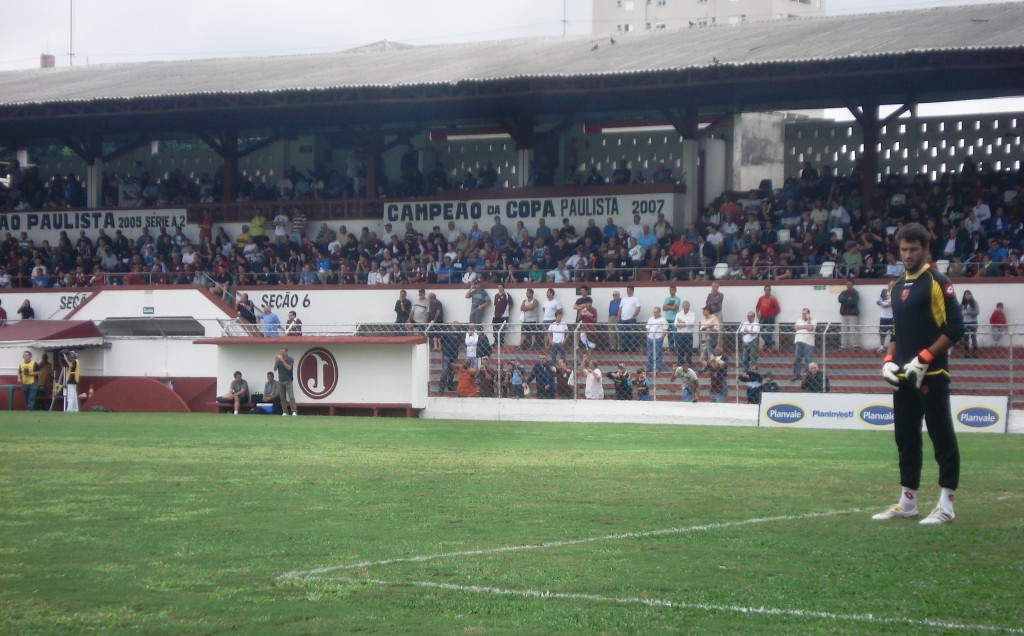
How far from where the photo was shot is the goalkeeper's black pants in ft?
30.3

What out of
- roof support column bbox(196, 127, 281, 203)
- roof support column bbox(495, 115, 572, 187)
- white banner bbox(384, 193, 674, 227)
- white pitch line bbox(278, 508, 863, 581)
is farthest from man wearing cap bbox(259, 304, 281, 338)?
white pitch line bbox(278, 508, 863, 581)

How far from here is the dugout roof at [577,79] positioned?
3111cm

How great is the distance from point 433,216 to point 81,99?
11.0 meters

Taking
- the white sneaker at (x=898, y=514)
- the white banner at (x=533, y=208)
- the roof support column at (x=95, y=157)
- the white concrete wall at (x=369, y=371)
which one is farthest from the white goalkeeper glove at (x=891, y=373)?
the roof support column at (x=95, y=157)

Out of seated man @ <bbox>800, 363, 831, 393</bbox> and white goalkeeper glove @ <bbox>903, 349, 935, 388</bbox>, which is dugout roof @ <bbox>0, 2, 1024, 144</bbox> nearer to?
seated man @ <bbox>800, 363, 831, 393</bbox>

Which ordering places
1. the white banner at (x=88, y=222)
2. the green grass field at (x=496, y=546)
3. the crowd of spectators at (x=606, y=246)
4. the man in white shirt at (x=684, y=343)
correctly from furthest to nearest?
1. the white banner at (x=88, y=222)
2. the crowd of spectators at (x=606, y=246)
3. the man in white shirt at (x=684, y=343)
4. the green grass field at (x=496, y=546)

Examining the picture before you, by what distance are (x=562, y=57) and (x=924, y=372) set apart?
29352 millimetres

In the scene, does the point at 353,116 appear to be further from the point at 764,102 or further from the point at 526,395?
the point at 526,395

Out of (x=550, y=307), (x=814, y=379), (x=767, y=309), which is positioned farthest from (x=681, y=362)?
(x=550, y=307)

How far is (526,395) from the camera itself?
26.8 metres

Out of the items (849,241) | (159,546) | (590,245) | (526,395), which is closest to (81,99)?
(590,245)

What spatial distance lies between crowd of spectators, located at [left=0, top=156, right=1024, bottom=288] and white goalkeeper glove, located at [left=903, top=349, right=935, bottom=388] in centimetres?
2062

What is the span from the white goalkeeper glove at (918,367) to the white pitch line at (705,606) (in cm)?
314

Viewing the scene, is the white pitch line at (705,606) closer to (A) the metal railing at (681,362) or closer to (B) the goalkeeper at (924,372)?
(B) the goalkeeper at (924,372)
